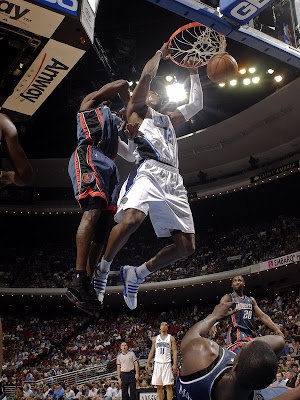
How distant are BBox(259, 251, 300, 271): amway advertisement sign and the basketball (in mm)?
14881

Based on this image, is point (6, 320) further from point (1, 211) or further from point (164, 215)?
point (164, 215)

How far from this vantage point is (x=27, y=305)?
25.0 meters

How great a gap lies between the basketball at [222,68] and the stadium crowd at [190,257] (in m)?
15.6

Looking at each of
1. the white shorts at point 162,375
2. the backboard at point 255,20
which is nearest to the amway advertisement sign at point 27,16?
the backboard at point 255,20

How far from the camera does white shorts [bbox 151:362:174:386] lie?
31.4 ft

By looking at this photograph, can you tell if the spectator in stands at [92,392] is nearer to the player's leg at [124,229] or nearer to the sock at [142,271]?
the sock at [142,271]

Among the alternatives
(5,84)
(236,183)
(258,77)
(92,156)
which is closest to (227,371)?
(92,156)

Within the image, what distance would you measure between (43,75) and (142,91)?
1.22m

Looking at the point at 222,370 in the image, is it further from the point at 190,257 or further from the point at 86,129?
the point at 190,257

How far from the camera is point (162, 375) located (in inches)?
379

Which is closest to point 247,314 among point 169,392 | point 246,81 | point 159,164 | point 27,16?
point 159,164

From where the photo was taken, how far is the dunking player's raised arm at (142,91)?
169 inches

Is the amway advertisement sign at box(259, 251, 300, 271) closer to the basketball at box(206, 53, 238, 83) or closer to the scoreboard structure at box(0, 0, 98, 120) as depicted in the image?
the basketball at box(206, 53, 238, 83)

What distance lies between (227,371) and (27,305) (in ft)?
78.4
